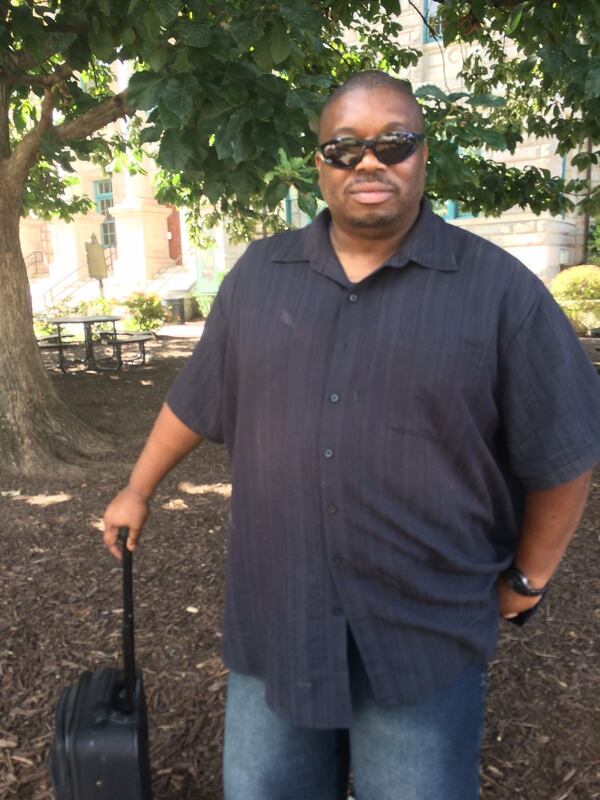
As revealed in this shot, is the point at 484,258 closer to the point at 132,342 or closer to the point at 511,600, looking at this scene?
the point at 511,600

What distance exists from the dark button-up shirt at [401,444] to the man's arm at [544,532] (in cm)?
5

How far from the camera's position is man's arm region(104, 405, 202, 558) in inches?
69.6

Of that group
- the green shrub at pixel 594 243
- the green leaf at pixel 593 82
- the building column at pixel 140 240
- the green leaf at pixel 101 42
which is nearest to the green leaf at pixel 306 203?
the green leaf at pixel 101 42

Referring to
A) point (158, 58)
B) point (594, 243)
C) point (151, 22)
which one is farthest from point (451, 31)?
point (594, 243)

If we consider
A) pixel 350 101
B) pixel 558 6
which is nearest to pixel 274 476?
pixel 350 101

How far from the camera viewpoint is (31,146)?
598cm

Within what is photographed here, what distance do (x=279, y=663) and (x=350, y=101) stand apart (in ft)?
3.85

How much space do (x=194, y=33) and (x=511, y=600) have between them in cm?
290

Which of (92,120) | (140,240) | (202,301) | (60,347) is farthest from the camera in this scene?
(140,240)

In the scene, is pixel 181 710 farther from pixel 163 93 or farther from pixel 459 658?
pixel 163 93

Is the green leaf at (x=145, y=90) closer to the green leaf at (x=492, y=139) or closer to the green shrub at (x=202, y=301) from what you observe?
the green leaf at (x=492, y=139)

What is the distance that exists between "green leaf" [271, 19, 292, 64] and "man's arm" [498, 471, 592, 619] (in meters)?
2.65

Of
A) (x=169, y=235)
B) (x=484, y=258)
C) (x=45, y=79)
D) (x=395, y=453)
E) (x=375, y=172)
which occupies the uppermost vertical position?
(x=169, y=235)

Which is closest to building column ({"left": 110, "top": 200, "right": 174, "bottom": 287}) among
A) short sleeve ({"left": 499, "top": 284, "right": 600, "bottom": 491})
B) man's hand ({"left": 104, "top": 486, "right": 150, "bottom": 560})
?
man's hand ({"left": 104, "top": 486, "right": 150, "bottom": 560})
